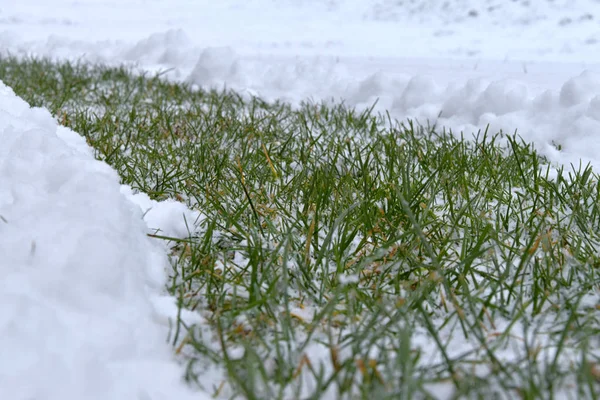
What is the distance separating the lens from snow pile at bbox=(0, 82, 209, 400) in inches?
33.1

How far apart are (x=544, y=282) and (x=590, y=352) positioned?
0.24 meters

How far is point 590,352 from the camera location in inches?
36.8

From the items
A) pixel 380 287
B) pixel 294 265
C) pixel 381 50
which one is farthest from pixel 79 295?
pixel 381 50

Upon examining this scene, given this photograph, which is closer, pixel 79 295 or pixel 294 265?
pixel 79 295

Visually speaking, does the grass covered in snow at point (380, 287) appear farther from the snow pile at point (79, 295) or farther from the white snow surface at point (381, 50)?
the white snow surface at point (381, 50)

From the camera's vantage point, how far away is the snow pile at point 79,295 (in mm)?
842

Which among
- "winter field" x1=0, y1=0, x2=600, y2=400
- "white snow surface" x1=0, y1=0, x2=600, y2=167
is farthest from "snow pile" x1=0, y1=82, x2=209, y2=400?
"white snow surface" x1=0, y1=0, x2=600, y2=167

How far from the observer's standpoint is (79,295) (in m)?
0.99

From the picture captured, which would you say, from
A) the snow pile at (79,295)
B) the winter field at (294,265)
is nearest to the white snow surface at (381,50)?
the winter field at (294,265)

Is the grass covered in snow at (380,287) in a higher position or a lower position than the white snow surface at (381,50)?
lower

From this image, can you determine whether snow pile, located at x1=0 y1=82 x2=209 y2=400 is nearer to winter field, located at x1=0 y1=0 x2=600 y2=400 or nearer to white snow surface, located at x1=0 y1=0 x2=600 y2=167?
winter field, located at x1=0 y1=0 x2=600 y2=400

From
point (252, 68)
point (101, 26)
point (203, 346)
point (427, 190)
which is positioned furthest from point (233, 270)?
point (101, 26)

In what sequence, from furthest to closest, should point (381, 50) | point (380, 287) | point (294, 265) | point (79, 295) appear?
point (381, 50), point (294, 265), point (380, 287), point (79, 295)

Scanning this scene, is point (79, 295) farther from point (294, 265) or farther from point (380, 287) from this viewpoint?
point (380, 287)
